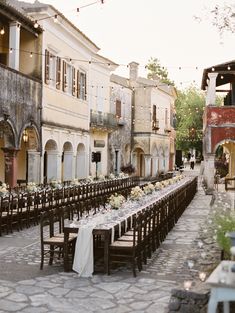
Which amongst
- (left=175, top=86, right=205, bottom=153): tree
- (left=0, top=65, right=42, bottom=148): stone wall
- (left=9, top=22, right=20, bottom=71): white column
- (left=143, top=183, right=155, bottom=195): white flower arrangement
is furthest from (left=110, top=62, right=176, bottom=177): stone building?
(left=143, top=183, right=155, bottom=195): white flower arrangement

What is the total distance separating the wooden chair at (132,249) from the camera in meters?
8.73

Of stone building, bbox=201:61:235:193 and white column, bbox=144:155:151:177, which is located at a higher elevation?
stone building, bbox=201:61:235:193

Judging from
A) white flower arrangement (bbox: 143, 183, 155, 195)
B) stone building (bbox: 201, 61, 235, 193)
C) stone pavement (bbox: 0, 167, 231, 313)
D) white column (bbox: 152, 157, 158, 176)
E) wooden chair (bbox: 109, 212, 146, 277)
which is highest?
stone building (bbox: 201, 61, 235, 193)

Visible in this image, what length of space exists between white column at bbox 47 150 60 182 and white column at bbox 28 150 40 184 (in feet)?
7.08

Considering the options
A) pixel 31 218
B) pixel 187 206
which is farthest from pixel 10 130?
pixel 187 206

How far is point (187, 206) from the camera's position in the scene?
20656 mm

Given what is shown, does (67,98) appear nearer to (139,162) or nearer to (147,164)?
(147,164)

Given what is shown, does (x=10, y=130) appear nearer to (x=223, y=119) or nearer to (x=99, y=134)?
(x=223, y=119)

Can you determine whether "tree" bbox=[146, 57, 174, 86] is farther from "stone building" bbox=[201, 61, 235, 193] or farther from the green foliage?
the green foliage

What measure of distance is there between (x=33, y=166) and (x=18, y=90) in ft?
11.1

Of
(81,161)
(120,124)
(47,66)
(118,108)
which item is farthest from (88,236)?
(120,124)

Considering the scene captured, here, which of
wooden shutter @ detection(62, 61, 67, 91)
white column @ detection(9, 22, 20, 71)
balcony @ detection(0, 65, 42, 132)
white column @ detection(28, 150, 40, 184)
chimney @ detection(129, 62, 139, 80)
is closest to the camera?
balcony @ detection(0, 65, 42, 132)

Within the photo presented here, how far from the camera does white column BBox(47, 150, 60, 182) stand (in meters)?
22.3

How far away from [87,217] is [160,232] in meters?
2.55
